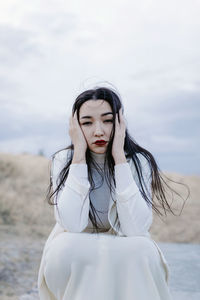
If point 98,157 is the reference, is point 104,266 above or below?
below

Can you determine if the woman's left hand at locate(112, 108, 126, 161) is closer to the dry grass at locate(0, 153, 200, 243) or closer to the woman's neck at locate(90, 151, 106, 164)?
the woman's neck at locate(90, 151, 106, 164)

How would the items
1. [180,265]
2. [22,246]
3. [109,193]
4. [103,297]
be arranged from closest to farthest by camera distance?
[103,297], [109,193], [180,265], [22,246]

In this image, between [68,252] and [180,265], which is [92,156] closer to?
[68,252]

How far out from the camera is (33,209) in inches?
330

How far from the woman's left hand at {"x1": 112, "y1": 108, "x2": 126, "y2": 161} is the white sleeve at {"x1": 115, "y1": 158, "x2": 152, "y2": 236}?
0.38 ft

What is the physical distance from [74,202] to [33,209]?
628 cm

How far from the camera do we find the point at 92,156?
8.43 feet

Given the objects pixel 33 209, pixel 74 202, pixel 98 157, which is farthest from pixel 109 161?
pixel 33 209

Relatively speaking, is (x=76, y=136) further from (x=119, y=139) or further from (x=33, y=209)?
(x=33, y=209)

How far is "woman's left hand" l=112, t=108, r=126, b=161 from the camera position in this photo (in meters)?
2.39

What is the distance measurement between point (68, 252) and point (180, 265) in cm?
292

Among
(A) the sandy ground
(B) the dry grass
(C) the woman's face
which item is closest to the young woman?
(C) the woman's face

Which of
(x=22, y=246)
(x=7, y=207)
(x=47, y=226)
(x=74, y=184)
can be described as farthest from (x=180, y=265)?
(x=7, y=207)

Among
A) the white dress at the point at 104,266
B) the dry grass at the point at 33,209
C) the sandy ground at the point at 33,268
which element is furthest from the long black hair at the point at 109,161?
the dry grass at the point at 33,209
